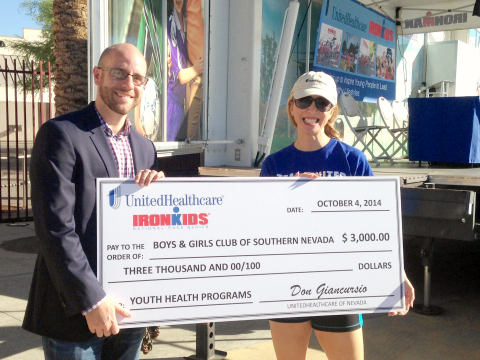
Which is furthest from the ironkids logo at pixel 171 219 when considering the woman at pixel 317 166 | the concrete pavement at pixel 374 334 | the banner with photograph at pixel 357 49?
the banner with photograph at pixel 357 49

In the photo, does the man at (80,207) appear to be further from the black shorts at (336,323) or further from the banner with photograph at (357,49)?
the banner with photograph at (357,49)

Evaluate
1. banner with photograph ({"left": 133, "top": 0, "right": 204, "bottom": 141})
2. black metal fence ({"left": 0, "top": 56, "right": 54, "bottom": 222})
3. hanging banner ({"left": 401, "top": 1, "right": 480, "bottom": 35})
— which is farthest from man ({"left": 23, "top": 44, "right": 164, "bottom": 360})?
hanging banner ({"left": 401, "top": 1, "right": 480, "bottom": 35})

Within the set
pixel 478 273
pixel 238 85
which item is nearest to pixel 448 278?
pixel 478 273

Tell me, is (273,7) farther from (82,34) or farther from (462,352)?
(462,352)

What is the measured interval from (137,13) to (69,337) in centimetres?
448

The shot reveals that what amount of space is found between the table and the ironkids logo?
5.77 metres

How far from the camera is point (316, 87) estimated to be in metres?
2.33

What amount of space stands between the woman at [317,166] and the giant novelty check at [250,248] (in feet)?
0.24

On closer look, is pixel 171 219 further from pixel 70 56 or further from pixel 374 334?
pixel 70 56

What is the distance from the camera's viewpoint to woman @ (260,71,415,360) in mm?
2266

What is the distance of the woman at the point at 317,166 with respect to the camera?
2266 mm

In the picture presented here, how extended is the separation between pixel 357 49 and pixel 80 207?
30.0 feet

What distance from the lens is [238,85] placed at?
7.16m

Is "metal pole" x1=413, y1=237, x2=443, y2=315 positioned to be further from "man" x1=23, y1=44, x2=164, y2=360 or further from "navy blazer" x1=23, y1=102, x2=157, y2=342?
"navy blazer" x1=23, y1=102, x2=157, y2=342
